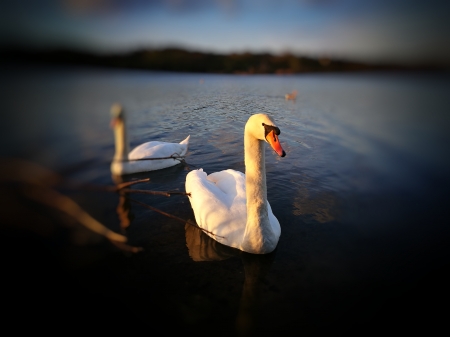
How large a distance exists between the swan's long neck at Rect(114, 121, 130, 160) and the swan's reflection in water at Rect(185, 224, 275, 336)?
197 centimetres

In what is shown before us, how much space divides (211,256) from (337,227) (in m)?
1.88

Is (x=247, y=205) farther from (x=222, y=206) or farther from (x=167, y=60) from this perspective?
(x=167, y=60)

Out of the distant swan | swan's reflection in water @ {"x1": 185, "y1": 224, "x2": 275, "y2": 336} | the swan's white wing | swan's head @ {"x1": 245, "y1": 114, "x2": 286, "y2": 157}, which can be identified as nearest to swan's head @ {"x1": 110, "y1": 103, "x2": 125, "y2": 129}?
swan's head @ {"x1": 245, "y1": 114, "x2": 286, "y2": 157}

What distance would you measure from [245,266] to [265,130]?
64.8 inches

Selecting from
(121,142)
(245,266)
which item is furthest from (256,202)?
(121,142)

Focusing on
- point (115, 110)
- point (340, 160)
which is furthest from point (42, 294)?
point (340, 160)

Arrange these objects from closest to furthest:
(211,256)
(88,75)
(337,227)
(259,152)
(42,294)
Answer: (88,75) → (42,294) → (259,152) → (211,256) → (337,227)

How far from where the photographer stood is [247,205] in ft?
11.2

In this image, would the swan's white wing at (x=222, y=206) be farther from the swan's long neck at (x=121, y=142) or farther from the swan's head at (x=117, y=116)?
the swan's head at (x=117, y=116)

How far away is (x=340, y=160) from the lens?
5.85 meters

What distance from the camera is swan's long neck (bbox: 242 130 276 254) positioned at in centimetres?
319

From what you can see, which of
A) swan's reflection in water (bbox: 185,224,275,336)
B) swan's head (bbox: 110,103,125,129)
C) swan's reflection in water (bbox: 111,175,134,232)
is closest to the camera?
swan's head (bbox: 110,103,125,129)

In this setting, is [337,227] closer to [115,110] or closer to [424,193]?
[424,193]

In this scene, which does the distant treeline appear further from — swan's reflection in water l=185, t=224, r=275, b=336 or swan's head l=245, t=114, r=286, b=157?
swan's reflection in water l=185, t=224, r=275, b=336
